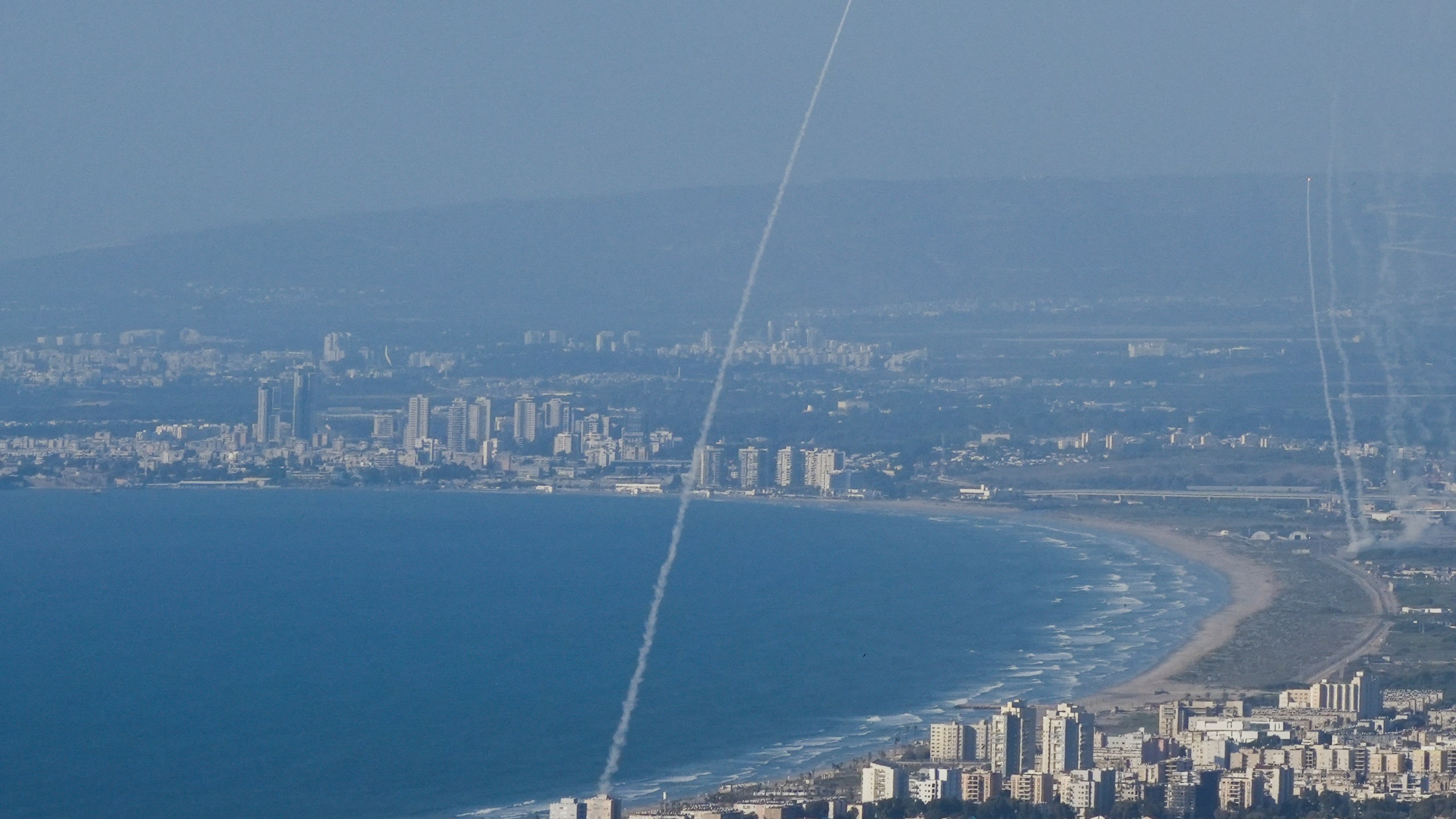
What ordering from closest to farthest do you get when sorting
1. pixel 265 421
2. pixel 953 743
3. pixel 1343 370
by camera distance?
pixel 953 743
pixel 1343 370
pixel 265 421

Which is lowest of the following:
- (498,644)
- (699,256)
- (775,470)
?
(498,644)

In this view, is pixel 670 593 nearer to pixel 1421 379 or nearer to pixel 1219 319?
pixel 1421 379

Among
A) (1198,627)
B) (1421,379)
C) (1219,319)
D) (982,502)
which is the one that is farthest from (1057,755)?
(1219,319)

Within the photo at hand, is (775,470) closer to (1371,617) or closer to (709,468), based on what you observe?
(709,468)

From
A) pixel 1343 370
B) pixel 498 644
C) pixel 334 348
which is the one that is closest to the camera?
pixel 498 644

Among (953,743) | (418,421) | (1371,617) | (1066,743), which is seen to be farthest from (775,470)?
(1066,743)

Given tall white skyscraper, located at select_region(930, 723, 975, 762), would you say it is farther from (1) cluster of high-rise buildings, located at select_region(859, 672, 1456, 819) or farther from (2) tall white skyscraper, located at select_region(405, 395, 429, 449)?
(2) tall white skyscraper, located at select_region(405, 395, 429, 449)

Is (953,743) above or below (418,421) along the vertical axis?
below
